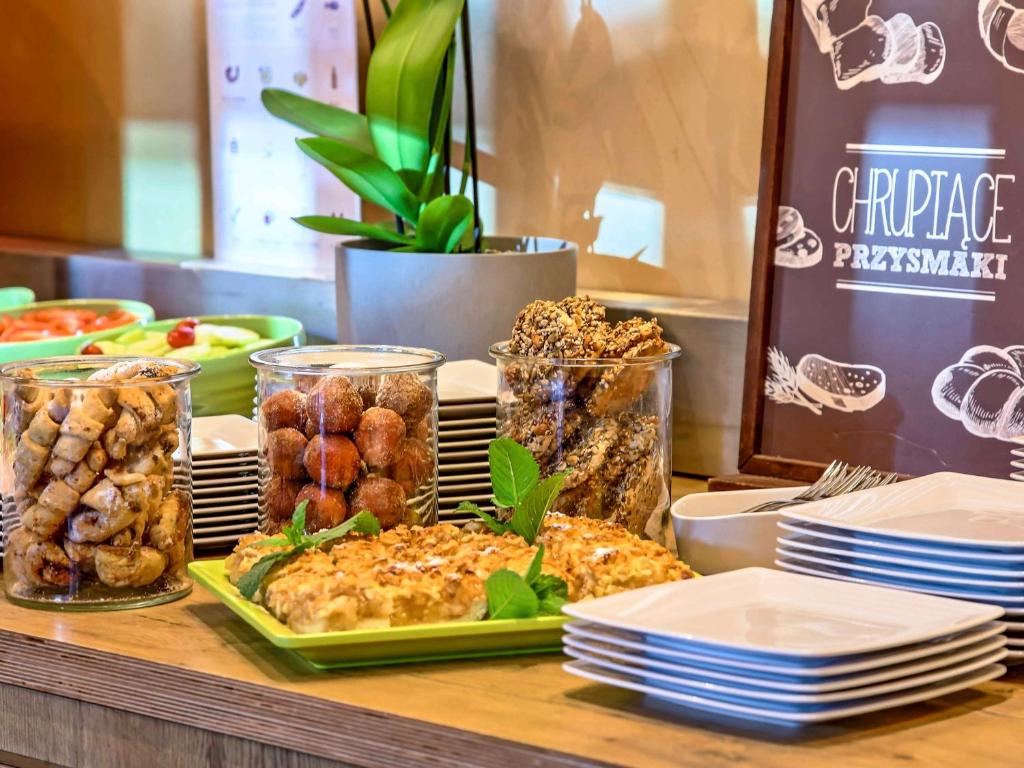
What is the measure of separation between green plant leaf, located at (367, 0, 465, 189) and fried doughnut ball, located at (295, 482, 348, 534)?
0.74 metres

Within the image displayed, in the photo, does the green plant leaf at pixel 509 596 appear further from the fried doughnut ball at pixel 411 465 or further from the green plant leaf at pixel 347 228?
the green plant leaf at pixel 347 228

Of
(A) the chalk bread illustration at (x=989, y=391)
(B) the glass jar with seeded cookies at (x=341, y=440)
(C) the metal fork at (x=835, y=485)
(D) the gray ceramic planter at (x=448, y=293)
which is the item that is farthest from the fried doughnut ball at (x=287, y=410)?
(A) the chalk bread illustration at (x=989, y=391)

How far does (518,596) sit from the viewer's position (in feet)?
2.94

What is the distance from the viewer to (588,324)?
3.72 ft

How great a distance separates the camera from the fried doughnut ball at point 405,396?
1.08 metres

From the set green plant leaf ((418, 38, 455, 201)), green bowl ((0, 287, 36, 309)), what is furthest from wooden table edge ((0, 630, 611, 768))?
green bowl ((0, 287, 36, 309))

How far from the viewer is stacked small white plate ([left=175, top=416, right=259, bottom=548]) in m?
1.19

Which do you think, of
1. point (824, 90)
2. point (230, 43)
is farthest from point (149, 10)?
point (824, 90)

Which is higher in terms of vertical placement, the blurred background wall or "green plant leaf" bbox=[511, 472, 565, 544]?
the blurred background wall

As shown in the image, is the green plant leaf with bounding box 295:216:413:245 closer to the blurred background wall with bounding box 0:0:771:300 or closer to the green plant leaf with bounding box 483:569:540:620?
the blurred background wall with bounding box 0:0:771:300

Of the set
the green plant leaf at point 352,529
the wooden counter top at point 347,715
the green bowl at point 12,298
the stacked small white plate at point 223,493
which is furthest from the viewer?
the green bowl at point 12,298

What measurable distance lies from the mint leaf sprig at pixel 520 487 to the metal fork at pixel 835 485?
178 millimetres

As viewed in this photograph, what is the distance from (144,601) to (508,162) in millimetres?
1106

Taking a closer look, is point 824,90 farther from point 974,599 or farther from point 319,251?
point 319,251
